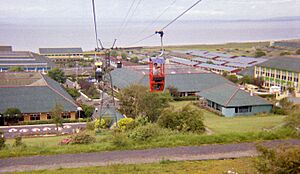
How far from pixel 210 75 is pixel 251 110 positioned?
414 inches

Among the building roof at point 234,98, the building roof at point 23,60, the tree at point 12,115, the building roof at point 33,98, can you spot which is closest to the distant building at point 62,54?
the building roof at point 23,60

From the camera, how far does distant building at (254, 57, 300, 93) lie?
99.7 ft

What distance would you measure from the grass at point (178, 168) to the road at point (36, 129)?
10.1m

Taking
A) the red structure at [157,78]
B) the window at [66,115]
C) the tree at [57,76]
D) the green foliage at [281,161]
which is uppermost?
the red structure at [157,78]

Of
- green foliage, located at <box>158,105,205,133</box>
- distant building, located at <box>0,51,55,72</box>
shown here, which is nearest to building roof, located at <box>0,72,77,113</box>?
green foliage, located at <box>158,105,205,133</box>

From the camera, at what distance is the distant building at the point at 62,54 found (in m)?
60.0

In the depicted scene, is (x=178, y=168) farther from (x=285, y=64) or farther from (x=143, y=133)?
(x=285, y=64)

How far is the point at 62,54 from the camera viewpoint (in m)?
61.5

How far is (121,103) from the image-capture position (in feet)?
65.8

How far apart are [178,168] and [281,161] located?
96.2 inches

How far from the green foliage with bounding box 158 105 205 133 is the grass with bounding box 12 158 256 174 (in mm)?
4061

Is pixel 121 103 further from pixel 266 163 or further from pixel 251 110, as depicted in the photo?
pixel 266 163

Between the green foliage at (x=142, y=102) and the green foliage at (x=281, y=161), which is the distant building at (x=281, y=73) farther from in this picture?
the green foliage at (x=281, y=161)

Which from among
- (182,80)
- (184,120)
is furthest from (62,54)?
(184,120)
